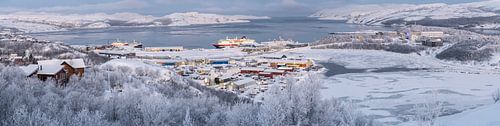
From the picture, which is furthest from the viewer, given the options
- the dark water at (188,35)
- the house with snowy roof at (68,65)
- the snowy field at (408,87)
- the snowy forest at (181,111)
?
the dark water at (188,35)

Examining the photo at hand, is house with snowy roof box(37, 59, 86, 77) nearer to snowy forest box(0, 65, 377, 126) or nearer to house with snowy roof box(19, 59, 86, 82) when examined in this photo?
house with snowy roof box(19, 59, 86, 82)

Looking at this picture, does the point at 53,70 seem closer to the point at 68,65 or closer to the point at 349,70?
the point at 68,65

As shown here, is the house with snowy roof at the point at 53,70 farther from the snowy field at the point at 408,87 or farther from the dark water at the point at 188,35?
the dark water at the point at 188,35

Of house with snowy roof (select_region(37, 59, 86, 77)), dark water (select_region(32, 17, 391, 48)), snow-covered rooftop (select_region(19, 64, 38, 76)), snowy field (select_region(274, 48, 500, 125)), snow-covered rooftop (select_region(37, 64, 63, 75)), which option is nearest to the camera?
snowy field (select_region(274, 48, 500, 125))

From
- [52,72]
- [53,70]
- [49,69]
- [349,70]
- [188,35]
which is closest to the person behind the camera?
[52,72]

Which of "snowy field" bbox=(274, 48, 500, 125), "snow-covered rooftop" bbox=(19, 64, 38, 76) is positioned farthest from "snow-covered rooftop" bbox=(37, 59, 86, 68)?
"snowy field" bbox=(274, 48, 500, 125)

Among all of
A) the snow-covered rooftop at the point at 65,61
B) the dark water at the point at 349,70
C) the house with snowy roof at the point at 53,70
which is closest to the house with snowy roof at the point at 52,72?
the house with snowy roof at the point at 53,70

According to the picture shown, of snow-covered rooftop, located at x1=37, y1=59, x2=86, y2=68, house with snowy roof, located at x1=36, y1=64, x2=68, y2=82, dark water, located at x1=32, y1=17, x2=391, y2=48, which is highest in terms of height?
snow-covered rooftop, located at x1=37, y1=59, x2=86, y2=68

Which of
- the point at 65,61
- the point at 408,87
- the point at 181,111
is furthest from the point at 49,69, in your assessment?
the point at 408,87

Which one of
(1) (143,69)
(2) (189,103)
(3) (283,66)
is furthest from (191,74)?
(2) (189,103)
